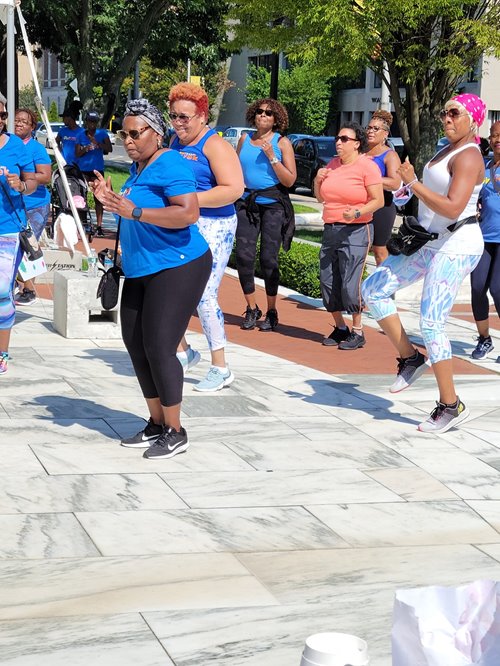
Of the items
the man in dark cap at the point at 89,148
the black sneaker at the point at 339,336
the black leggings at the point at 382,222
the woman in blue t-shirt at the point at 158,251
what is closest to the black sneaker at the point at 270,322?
the black sneaker at the point at 339,336

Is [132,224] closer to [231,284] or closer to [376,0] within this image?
[231,284]

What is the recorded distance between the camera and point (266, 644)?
4.14 metres

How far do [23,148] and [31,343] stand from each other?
1812 mm

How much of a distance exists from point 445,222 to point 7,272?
3.16 meters

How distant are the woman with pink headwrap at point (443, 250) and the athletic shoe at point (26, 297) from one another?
546 centimetres

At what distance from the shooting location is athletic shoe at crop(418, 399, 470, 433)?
7359mm

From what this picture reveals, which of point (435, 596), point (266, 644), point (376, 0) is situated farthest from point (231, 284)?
point (435, 596)

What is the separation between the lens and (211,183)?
780 cm

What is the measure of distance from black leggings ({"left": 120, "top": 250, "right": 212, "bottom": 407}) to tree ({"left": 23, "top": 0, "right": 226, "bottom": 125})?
20209mm

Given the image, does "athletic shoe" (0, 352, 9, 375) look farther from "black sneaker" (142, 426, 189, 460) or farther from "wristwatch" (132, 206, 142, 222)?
"wristwatch" (132, 206, 142, 222)

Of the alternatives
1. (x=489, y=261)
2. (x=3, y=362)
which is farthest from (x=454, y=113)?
(x=3, y=362)

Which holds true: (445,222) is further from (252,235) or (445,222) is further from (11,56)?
(11,56)

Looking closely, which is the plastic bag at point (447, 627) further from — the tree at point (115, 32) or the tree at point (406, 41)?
the tree at point (115, 32)

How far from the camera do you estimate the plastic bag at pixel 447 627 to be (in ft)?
7.57
